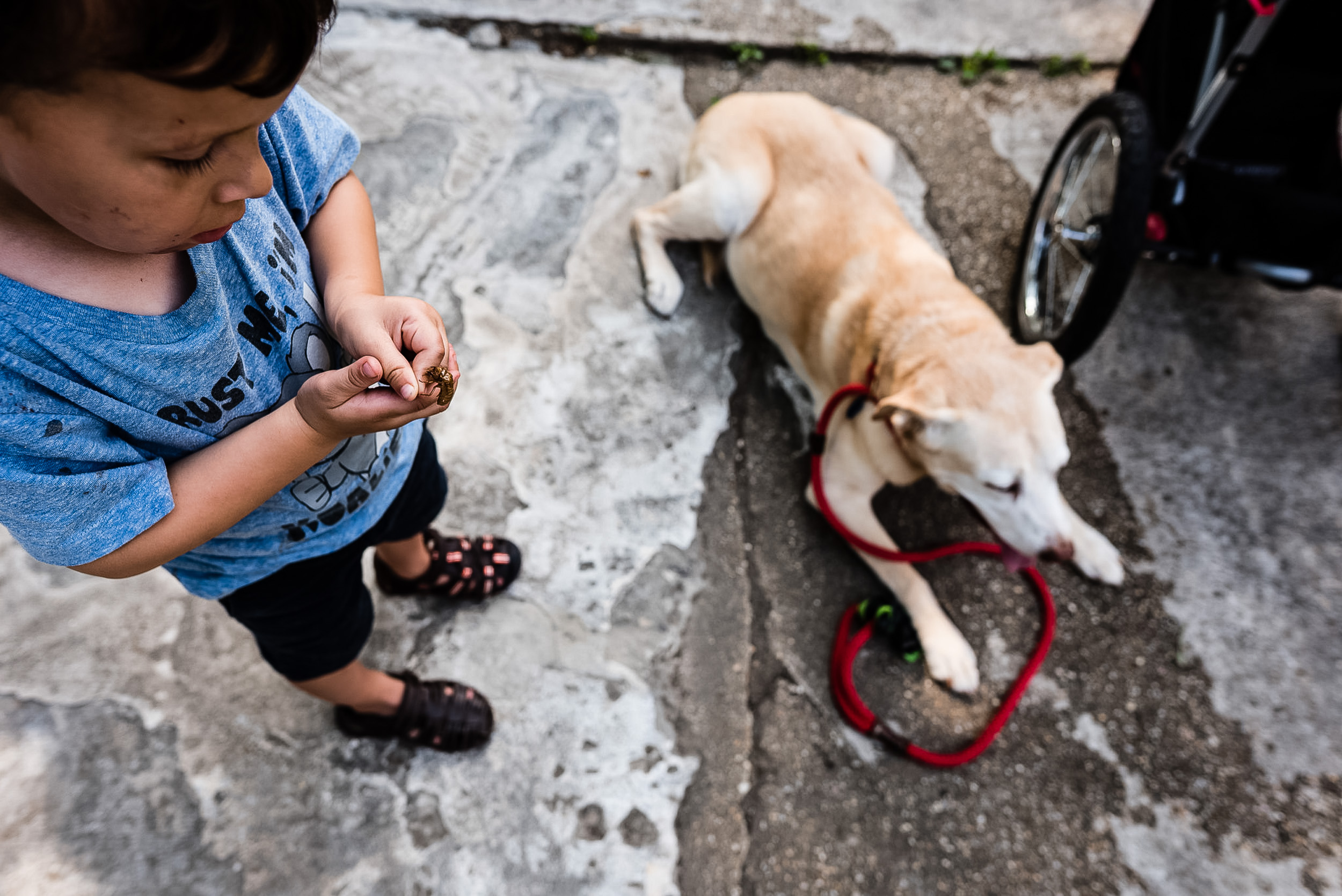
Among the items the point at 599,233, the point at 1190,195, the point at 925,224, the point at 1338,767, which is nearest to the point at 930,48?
the point at 925,224

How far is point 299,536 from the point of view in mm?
1059

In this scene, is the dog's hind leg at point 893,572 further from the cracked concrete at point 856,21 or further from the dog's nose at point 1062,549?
the cracked concrete at point 856,21

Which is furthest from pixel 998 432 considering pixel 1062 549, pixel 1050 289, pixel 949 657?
pixel 1050 289

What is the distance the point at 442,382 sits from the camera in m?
0.89

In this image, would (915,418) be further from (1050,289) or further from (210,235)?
(210,235)

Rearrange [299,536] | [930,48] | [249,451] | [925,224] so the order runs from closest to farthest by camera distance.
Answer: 1. [249,451]
2. [299,536]
3. [925,224]
4. [930,48]

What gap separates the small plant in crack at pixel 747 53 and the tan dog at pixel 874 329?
71 centimetres

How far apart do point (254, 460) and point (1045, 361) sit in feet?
5.45

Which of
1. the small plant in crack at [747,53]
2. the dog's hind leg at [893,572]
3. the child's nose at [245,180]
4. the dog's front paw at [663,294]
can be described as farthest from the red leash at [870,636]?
the small plant in crack at [747,53]

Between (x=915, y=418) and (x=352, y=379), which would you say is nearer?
(x=352, y=379)

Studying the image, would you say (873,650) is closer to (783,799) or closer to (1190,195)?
(783,799)

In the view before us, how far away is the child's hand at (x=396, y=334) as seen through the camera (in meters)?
0.86

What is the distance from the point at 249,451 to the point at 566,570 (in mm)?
1125

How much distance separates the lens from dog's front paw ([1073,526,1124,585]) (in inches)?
80.5
